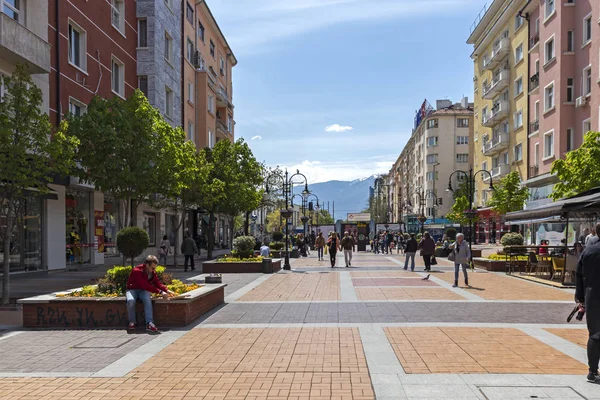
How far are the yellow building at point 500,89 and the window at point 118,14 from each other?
27777 millimetres

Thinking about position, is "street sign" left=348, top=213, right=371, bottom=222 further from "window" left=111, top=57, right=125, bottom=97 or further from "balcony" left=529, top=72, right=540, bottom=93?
"window" left=111, top=57, right=125, bottom=97

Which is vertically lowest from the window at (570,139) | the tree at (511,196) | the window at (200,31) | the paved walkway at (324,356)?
the paved walkway at (324,356)

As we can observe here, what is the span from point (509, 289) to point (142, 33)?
24529 millimetres

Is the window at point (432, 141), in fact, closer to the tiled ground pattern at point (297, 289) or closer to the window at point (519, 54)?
the window at point (519, 54)

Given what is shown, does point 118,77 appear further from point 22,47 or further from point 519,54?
point 519,54

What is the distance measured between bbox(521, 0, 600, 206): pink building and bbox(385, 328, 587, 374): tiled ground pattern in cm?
2097

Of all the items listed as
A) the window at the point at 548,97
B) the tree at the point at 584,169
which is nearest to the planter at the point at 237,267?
the tree at the point at 584,169

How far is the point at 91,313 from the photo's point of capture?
991cm

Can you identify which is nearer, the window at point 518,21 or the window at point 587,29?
the window at point 587,29

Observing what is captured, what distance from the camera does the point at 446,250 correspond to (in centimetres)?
3478

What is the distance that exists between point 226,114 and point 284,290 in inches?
1529

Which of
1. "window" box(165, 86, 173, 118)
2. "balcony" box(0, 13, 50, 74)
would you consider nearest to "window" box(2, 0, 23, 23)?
"balcony" box(0, 13, 50, 74)

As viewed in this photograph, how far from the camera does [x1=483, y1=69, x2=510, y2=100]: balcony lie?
152 ft

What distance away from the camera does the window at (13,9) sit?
61.6ft
